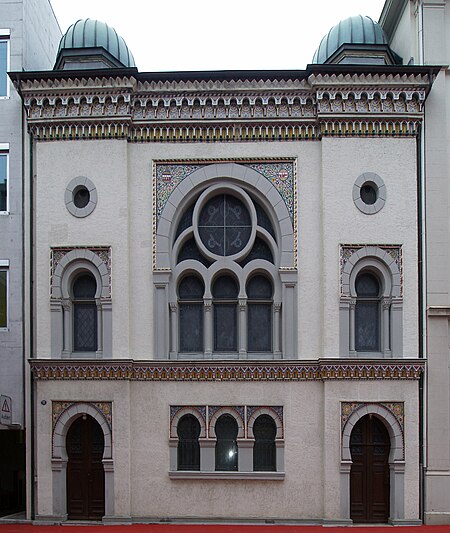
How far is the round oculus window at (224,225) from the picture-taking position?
57.8 feet

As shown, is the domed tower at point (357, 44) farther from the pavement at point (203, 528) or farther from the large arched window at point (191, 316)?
the pavement at point (203, 528)

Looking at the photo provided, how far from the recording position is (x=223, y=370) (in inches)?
672

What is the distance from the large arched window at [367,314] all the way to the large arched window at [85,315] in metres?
6.66

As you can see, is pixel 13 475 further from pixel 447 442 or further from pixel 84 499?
pixel 447 442

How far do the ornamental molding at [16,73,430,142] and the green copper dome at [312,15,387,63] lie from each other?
194cm

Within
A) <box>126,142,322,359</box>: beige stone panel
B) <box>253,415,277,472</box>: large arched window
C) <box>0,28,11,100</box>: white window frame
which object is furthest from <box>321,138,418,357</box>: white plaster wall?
<box>0,28,11,100</box>: white window frame

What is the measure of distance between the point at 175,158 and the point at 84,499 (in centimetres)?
883

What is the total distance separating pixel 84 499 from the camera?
1723 centimetres

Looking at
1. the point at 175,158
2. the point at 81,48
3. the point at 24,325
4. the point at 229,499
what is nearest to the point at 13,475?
the point at 24,325

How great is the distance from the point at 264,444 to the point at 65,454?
497 cm

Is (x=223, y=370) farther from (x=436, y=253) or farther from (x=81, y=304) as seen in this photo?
(x=436, y=253)

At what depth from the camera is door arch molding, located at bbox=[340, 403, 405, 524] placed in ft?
54.6

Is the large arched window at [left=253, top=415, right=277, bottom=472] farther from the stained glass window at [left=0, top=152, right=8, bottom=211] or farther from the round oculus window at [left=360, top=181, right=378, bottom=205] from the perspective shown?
the stained glass window at [left=0, top=152, right=8, bottom=211]

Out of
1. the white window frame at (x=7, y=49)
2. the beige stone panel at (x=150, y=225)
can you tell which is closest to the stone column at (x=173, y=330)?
the beige stone panel at (x=150, y=225)
